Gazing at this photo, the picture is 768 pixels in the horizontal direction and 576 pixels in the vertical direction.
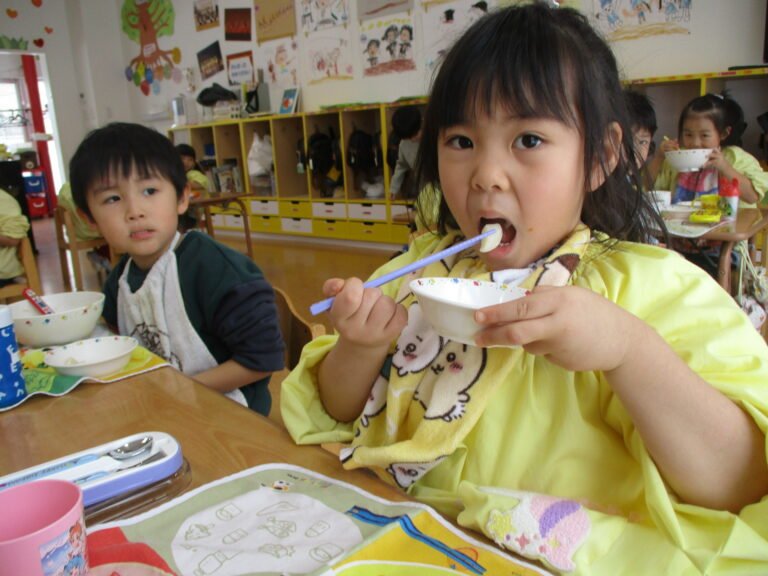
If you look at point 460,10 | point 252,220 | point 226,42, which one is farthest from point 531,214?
point 226,42

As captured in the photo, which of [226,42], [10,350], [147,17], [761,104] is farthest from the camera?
[147,17]

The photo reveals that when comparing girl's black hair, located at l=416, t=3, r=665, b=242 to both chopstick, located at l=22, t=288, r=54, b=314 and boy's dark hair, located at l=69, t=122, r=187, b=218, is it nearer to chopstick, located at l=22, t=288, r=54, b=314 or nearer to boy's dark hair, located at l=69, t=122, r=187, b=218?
boy's dark hair, located at l=69, t=122, r=187, b=218

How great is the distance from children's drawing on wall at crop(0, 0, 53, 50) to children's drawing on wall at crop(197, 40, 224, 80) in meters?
2.27

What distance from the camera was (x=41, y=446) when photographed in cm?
80

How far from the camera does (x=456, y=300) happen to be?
63 cm

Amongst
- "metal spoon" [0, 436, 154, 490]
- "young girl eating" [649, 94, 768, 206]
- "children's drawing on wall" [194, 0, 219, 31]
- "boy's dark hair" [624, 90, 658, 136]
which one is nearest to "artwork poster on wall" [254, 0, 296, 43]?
"children's drawing on wall" [194, 0, 219, 31]

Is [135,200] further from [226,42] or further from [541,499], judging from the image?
[226,42]

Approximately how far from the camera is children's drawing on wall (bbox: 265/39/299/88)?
20.1 feet

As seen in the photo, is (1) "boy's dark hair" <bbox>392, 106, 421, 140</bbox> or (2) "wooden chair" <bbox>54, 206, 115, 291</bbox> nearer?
Result: (2) "wooden chair" <bbox>54, 206, 115, 291</bbox>

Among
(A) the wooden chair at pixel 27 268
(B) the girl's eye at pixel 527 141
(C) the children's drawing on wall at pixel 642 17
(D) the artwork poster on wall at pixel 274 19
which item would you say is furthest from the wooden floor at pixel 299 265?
(B) the girl's eye at pixel 527 141

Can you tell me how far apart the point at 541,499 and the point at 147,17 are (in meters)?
8.45

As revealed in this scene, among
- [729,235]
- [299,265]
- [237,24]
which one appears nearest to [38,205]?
[237,24]

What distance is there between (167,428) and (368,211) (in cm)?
477

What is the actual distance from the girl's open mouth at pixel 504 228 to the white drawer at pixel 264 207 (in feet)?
19.2
